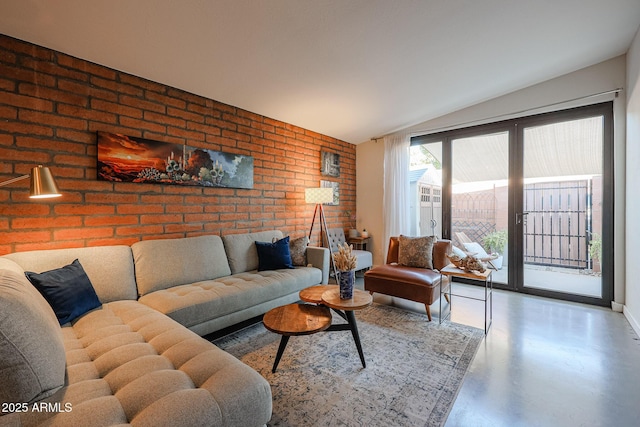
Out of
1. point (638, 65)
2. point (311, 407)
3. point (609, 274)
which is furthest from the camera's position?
point (609, 274)

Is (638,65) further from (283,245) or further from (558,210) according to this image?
(283,245)

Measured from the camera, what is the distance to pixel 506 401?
5.43 feet

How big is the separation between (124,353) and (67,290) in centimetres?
83

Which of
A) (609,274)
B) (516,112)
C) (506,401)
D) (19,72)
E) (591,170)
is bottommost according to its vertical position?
(506,401)

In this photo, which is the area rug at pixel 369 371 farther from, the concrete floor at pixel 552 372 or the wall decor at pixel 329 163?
the wall decor at pixel 329 163

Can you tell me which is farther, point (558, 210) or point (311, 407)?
point (558, 210)

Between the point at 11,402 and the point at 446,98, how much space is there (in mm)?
4458

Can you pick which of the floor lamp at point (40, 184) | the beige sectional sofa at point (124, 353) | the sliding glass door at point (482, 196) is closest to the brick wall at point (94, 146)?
the beige sectional sofa at point (124, 353)

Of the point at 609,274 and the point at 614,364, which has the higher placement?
the point at 609,274

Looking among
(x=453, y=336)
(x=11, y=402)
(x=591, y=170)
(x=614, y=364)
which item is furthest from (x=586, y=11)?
(x=11, y=402)

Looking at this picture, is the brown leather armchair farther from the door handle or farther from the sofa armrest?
the door handle

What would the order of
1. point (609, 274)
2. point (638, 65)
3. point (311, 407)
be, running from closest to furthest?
point (311, 407) → point (638, 65) → point (609, 274)

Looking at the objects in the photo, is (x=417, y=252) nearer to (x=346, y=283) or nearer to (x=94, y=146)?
(x=346, y=283)

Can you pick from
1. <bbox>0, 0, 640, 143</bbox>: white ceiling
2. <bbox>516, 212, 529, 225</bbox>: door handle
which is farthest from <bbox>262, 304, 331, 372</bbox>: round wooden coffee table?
<bbox>516, 212, 529, 225</bbox>: door handle
